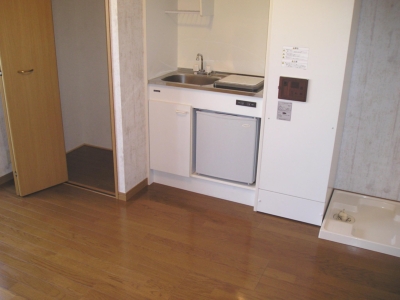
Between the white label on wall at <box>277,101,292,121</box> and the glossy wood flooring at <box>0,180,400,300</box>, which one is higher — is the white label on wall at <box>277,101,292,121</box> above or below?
above

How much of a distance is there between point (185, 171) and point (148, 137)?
452mm

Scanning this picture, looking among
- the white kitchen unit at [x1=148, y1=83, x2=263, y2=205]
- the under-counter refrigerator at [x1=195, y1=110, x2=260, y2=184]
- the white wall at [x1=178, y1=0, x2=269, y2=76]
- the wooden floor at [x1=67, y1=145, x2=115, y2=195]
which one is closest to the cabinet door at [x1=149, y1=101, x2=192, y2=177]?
the white kitchen unit at [x1=148, y1=83, x2=263, y2=205]

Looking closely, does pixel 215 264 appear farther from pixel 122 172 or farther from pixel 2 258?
pixel 2 258

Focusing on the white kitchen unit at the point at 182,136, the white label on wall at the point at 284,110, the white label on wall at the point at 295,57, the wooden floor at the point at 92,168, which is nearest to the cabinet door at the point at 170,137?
the white kitchen unit at the point at 182,136

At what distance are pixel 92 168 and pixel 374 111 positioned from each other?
264cm

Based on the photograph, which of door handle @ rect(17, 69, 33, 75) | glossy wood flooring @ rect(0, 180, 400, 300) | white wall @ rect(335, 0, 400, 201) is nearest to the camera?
glossy wood flooring @ rect(0, 180, 400, 300)

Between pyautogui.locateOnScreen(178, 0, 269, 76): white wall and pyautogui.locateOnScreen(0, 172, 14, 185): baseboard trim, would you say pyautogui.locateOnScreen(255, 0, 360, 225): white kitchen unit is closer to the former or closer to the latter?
pyautogui.locateOnScreen(178, 0, 269, 76): white wall

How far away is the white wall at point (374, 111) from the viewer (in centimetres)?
305

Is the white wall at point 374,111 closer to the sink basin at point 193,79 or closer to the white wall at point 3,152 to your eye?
the sink basin at point 193,79

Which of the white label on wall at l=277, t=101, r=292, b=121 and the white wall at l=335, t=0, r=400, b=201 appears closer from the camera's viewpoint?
the white label on wall at l=277, t=101, r=292, b=121

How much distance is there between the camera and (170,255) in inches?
109

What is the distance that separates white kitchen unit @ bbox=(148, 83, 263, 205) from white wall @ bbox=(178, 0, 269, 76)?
21.5 inches

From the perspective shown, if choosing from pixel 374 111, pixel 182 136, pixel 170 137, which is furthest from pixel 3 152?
pixel 374 111

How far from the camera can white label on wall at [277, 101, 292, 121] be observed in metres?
2.93
